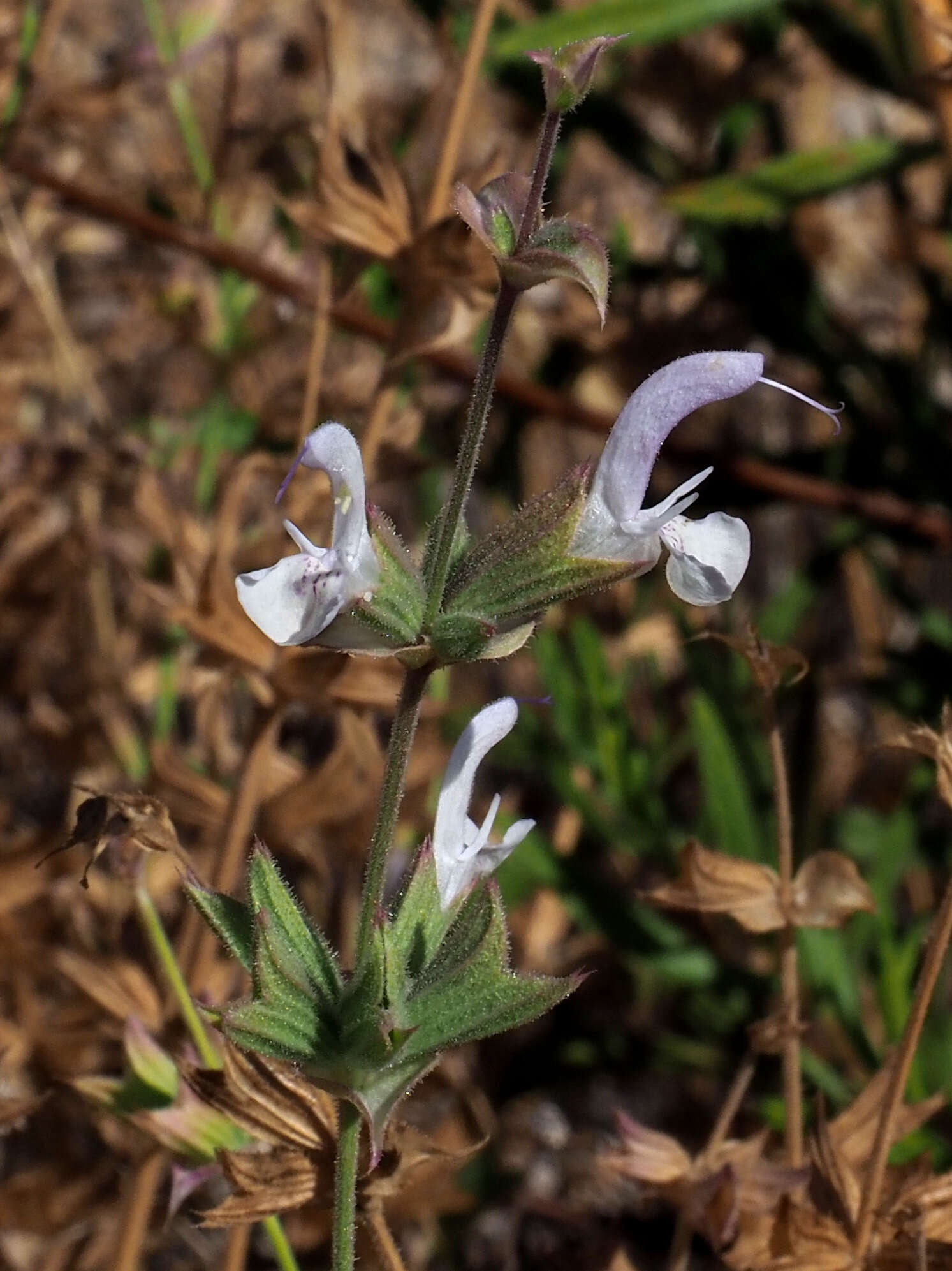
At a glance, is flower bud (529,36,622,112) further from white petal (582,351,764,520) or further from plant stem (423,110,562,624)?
white petal (582,351,764,520)

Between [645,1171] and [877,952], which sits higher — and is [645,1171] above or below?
above

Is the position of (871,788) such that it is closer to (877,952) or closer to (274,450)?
(877,952)

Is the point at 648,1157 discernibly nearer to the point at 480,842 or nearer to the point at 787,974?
the point at 787,974

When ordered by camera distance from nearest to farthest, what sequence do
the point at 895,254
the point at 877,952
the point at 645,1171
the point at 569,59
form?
1. the point at 569,59
2. the point at 645,1171
3. the point at 877,952
4. the point at 895,254

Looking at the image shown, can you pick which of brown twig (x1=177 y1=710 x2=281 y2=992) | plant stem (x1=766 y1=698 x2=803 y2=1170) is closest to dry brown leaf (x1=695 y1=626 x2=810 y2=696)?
plant stem (x1=766 y1=698 x2=803 y2=1170)

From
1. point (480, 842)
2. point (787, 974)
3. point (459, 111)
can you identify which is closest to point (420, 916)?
point (480, 842)

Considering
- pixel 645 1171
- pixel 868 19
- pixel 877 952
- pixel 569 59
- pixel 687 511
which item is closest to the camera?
pixel 569 59

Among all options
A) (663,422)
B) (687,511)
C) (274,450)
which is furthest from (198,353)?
(663,422)

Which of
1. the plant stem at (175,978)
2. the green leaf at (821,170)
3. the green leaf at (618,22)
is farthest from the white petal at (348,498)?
the green leaf at (821,170)
